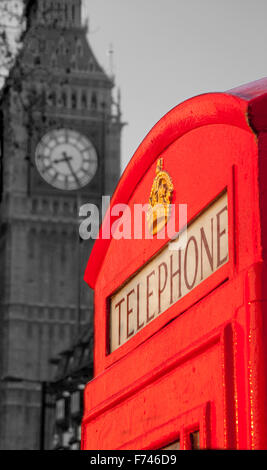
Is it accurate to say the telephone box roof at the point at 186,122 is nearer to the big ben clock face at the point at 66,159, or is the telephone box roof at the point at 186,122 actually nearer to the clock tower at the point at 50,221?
the clock tower at the point at 50,221

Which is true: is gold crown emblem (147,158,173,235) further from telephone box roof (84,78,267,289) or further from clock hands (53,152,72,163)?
clock hands (53,152,72,163)

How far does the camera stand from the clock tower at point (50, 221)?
4497 cm

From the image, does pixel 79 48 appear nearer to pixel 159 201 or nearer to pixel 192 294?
pixel 159 201

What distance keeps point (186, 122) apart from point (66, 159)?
4503 centimetres

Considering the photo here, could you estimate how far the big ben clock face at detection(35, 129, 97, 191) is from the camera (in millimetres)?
46344

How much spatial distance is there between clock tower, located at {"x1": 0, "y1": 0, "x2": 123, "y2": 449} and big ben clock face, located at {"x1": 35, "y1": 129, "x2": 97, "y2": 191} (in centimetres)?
4

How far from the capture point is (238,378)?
182cm

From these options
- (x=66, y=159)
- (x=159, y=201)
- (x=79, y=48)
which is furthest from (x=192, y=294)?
(x=79, y=48)

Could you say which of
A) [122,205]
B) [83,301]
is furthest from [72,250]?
[122,205]

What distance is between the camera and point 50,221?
1811 inches

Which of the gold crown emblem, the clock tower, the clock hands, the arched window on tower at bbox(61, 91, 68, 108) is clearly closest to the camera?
the gold crown emblem

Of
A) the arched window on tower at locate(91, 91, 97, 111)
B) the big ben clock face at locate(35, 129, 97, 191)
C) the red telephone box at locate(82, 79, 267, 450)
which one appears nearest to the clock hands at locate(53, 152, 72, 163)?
the big ben clock face at locate(35, 129, 97, 191)

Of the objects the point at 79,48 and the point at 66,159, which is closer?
the point at 66,159
